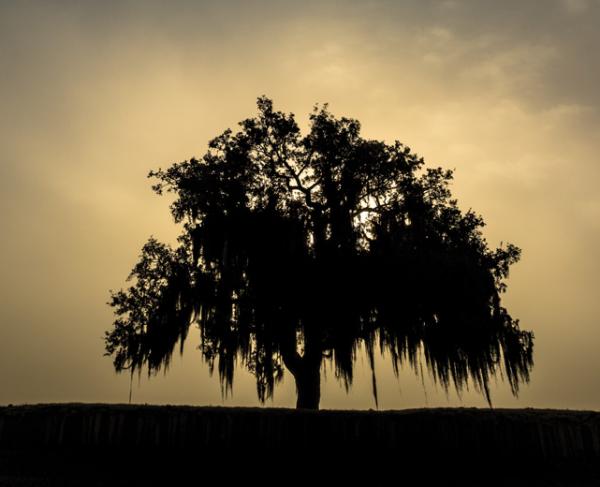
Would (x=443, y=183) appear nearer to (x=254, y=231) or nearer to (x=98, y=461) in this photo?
(x=254, y=231)

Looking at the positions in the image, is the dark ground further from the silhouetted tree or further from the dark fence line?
the silhouetted tree

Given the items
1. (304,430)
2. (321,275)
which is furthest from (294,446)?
(321,275)

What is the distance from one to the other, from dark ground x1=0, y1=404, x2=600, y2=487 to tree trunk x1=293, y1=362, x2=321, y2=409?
7.37 metres

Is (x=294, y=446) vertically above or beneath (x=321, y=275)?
beneath

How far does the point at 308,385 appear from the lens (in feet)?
53.8

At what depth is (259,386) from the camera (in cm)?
1561

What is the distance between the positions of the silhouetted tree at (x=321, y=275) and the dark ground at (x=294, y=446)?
5326 millimetres

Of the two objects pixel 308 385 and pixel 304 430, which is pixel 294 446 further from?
pixel 308 385

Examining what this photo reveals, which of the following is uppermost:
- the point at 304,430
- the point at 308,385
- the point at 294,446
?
the point at 308,385

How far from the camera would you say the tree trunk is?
53.5 ft

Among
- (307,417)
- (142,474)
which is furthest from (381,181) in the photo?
(142,474)

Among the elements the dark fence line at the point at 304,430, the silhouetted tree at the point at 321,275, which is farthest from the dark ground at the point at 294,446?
the silhouetted tree at the point at 321,275

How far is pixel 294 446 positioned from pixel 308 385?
773 centimetres

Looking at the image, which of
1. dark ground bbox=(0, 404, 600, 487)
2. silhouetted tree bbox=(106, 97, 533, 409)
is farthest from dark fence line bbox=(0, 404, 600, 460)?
silhouetted tree bbox=(106, 97, 533, 409)
